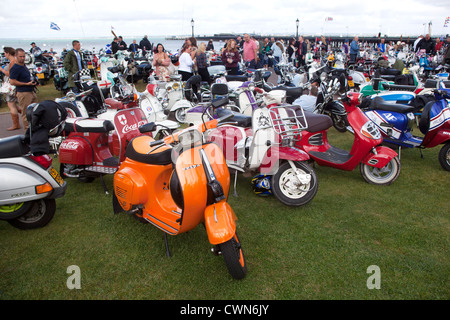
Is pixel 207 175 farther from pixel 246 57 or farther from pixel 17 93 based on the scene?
pixel 246 57

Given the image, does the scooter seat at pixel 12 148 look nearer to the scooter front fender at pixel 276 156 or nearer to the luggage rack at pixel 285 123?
the scooter front fender at pixel 276 156

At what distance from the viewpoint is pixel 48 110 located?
309 cm

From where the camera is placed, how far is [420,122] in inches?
177

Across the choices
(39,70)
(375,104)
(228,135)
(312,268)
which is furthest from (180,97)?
(39,70)

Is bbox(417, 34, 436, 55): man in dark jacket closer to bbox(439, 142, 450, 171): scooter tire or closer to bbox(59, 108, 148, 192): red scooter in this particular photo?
bbox(439, 142, 450, 171): scooter tire

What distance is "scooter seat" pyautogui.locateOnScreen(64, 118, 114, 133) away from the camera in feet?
12.1

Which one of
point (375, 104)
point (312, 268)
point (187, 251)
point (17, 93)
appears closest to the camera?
point (312, 268)

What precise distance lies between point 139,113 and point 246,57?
7778mm

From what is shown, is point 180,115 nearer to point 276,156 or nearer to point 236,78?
point 236,78

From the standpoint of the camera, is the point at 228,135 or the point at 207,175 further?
the point at 228,135

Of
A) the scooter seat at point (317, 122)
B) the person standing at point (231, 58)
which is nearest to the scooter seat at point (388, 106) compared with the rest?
the scooter seat at point (317, 122)

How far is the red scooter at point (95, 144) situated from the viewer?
149 inches

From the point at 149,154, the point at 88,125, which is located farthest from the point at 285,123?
the point at 88,125

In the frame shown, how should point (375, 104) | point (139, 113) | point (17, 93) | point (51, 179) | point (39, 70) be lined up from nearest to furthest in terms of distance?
1. point (51, 179)
2. point (139, 113)
3. point (375, 104)
4. point (17, 93)
5. point (39, 70)
